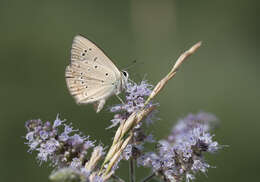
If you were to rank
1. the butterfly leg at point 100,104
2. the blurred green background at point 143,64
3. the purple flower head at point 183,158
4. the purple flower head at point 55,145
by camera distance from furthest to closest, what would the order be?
the blurred green background at point 143,64
the butterfly leg at point 100,104
the purple flower head at point 183,158
the purple flower head at point 55,145

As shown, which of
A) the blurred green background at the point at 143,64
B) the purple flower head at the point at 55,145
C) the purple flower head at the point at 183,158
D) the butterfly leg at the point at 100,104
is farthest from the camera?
the blurred green background at the point at 143,64

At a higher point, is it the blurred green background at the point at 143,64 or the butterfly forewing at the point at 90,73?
the blurred green background at the point at 143,64

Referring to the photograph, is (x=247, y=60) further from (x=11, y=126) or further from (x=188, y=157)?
(x=188, y=157)

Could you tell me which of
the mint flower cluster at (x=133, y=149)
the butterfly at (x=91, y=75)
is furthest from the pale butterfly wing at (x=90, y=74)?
the mint flower cluster at (x=133, y=149)

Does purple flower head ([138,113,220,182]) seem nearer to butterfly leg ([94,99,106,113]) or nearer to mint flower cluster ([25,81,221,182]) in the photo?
mint flower cluster ([25,81,221,182])

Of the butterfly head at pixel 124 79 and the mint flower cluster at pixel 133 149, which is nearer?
the mint flower cluster at pixel 133 149

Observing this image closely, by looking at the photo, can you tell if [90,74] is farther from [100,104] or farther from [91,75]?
[100,104]

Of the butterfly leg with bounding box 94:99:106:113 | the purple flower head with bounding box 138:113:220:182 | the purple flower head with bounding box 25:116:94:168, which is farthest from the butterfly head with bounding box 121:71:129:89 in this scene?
the purple flower head with bounding box 25:116:94:168

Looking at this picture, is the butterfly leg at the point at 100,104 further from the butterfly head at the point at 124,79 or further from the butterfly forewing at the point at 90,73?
the butterfly head at the point at 124,79

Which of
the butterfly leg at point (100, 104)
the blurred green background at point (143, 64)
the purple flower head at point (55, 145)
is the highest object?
the blurred green background at point (143, 64)
